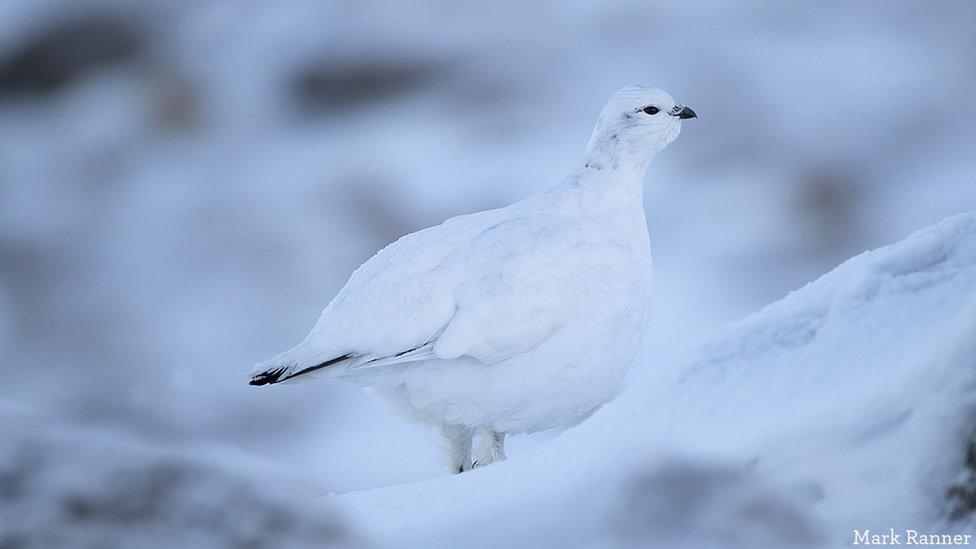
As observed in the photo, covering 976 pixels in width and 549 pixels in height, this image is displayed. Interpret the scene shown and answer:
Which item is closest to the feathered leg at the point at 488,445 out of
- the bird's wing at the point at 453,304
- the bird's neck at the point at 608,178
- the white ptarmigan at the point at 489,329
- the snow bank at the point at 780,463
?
the white ptarmigan at the point at 489,329

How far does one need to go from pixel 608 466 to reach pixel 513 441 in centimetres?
426

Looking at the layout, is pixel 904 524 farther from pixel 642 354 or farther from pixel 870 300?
pixel 642 354

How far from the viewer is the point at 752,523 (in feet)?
6.90

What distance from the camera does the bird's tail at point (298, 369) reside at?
11.3 feet

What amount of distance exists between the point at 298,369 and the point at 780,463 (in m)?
1.67

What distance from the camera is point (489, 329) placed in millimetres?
3418

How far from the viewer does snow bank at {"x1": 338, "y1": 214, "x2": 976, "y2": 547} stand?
2105 mm

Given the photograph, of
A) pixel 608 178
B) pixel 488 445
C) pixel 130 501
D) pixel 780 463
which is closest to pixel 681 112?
pixel 608 178

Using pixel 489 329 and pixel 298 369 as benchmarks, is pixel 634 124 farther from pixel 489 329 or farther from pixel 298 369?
pixel 298 369

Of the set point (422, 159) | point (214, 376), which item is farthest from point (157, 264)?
point (422, 159)

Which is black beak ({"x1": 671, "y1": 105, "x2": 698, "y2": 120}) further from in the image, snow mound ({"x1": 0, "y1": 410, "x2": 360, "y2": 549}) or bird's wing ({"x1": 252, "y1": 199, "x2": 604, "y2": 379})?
snow mound ({"x1": 0, "y1": 410, "x2": 360, "y2": 549})

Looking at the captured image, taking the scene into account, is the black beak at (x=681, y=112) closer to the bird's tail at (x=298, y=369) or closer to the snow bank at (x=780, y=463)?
the bird's tail at (x=298, y=369)

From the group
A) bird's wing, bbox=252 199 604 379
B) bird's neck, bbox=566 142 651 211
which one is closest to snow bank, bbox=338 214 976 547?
bird's wing, bbox=252 199 604 379

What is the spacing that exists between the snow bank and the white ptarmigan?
0.99 metres
